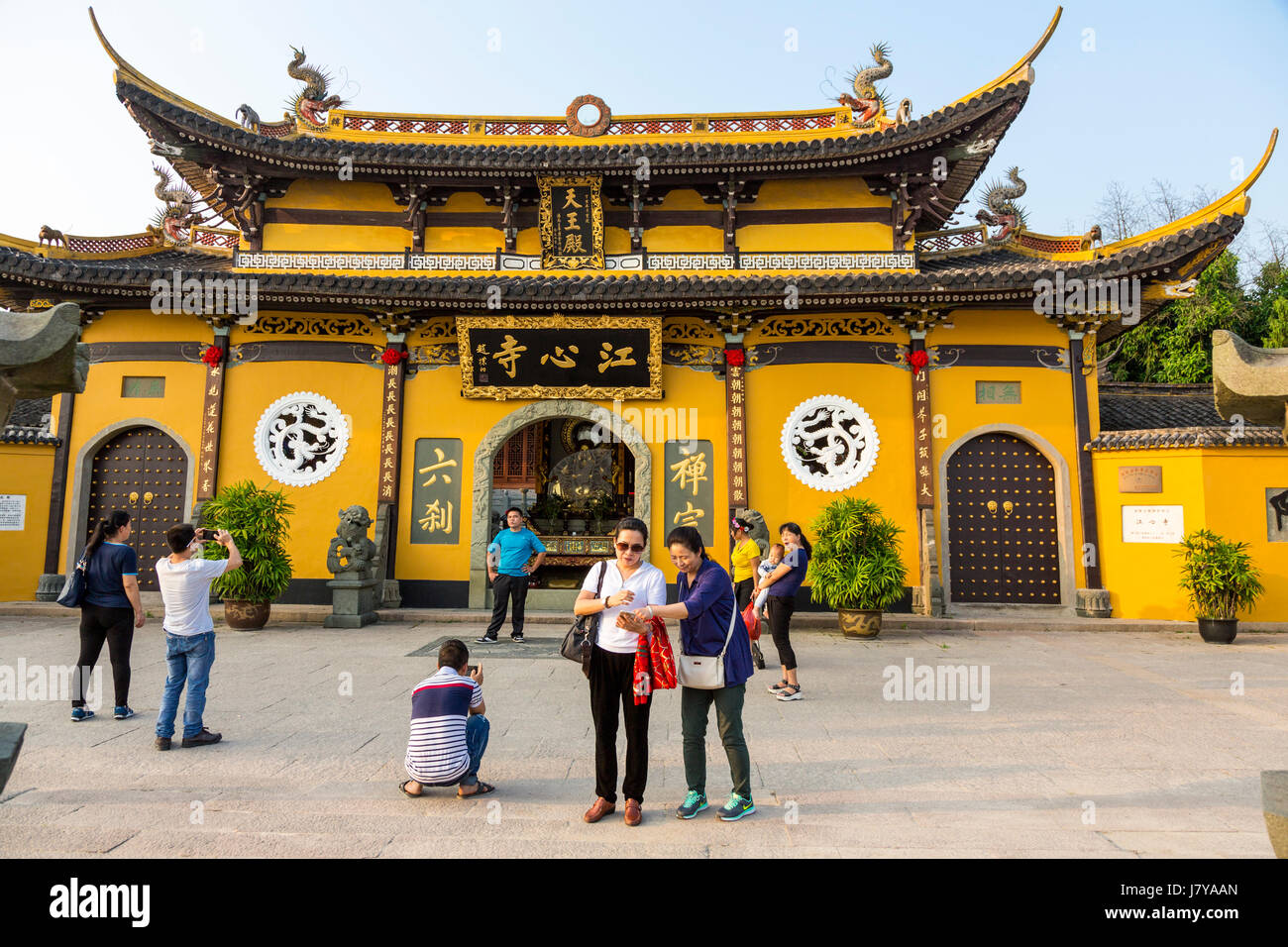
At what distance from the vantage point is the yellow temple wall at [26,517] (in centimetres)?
1034

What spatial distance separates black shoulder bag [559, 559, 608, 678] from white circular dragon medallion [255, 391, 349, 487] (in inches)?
330

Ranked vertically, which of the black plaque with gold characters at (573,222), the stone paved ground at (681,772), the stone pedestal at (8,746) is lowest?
the stone paved ground at (681,772)

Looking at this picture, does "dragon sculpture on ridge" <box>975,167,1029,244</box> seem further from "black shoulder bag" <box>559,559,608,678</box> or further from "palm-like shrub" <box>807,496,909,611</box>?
"black shoulder bag" <box>559,559,608,678</box>

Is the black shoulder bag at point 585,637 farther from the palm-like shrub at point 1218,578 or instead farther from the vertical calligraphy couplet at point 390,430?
the palm-like shrub at point 1218,578

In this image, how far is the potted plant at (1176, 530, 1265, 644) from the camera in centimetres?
848

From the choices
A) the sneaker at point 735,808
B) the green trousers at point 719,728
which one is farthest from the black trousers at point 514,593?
the sneaker at point 735,808

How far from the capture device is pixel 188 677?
446 cm

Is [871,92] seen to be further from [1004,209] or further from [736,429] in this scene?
[736,429]

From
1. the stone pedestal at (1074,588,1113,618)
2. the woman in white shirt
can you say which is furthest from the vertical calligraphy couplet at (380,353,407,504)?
the stone pedestal at (1074,588,1113,618)

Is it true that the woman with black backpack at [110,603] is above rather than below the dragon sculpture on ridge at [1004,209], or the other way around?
below

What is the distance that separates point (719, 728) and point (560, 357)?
804 centimetres

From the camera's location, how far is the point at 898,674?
6754 millimetres

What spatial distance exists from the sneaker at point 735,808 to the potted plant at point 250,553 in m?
7.59

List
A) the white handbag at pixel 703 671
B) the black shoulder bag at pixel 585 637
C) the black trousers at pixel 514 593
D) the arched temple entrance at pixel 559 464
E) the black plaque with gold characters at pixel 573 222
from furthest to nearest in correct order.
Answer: the arched temple entrance at pixel 559 464 < the black plaque with gold characters at pixel 573 222 < the black trousers at pixel 514 593 < the black shoulder bag at pixel 585 637 < the white handbag at pixel 703 671
